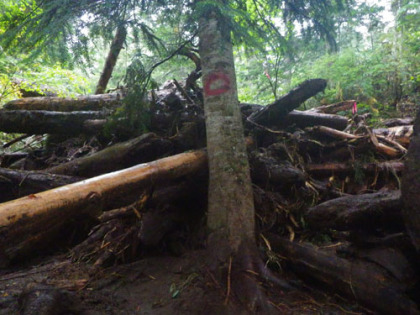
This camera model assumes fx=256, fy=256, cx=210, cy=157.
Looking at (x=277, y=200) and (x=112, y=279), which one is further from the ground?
(x=277, y=200)

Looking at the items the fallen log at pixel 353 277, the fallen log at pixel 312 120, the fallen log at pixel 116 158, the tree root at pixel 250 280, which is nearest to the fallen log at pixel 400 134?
the fallen log at pixel 312 120

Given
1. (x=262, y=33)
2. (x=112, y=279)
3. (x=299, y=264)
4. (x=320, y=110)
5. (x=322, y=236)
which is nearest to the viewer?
(x=299, y=264)

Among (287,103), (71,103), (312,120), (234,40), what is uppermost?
(234,40)

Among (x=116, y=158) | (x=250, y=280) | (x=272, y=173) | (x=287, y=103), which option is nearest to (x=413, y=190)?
(x=250, y=280)

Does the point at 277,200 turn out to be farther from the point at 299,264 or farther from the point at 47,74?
the point at 47,74

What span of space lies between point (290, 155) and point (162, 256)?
3.00 m

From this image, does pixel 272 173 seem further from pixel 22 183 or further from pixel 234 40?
pixel 22 183

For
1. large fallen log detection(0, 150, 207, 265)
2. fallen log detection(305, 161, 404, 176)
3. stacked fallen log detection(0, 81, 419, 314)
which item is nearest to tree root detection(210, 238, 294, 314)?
stacked fallen log detection(0, 81, 419, 314)

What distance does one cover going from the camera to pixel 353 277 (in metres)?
2.77

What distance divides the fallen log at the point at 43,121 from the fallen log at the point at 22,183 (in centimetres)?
188

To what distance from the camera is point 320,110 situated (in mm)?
7062

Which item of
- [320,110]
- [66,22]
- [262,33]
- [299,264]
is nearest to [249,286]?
[299,264]

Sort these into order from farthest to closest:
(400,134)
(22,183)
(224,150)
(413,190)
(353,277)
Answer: (400,134) → (224,150) → (22,183) → (353,277) → (413,190)

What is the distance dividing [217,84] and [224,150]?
3.49 ft
